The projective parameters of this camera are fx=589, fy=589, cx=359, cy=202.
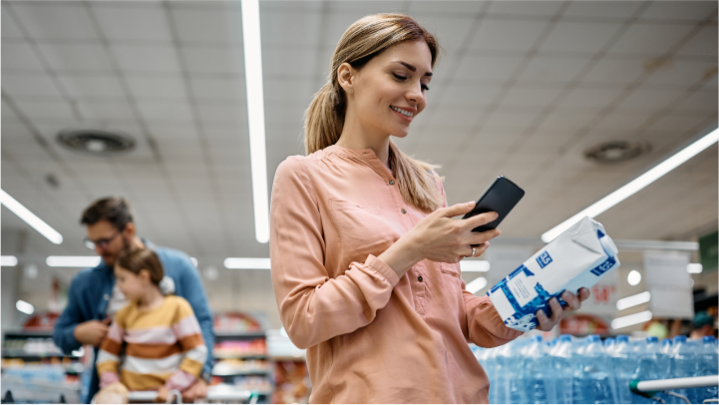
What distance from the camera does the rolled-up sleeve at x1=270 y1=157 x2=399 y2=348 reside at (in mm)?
1130

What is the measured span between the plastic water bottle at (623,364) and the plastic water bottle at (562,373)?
174 millimetres

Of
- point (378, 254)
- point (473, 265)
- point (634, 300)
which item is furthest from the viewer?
point (634, 300)

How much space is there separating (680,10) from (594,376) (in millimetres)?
4286

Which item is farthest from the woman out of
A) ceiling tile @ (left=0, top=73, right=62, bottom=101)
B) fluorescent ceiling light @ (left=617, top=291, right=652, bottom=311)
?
fluorescent ceiling light @ (left=617, top=291, right=652, bottom=311)

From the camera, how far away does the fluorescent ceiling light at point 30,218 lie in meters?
10.2

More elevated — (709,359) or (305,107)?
(305,107)

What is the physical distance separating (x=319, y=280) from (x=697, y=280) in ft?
56.0

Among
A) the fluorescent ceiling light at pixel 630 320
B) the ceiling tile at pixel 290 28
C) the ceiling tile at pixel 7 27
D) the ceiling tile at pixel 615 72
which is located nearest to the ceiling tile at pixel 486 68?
the ceiling tile at pixel 615 72

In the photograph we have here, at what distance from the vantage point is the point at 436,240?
1.15 m

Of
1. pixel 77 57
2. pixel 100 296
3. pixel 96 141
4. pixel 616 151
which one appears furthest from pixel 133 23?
pixel 616 151

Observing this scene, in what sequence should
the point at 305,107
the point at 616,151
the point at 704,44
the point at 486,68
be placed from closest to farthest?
the point at 704,44 → the point at 486,68 → the point at 305,107 → the point at 616,151

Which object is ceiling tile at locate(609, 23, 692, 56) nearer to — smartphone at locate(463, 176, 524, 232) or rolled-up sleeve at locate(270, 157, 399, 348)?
smartphone at locate(463, 176, 524, 232)

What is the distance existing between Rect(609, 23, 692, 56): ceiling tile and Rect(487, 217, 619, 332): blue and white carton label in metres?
4.90

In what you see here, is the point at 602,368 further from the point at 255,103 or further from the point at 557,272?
the point at 255,103
